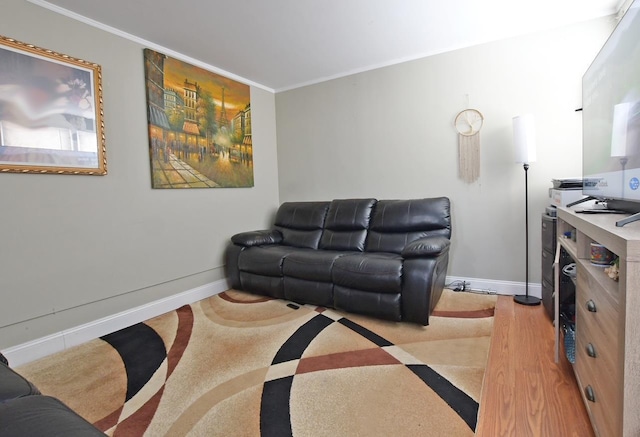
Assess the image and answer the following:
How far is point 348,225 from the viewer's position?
3.26m

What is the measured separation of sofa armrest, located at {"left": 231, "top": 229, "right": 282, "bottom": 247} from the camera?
3.20m

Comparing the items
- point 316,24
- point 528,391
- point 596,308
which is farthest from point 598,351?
point 316,24

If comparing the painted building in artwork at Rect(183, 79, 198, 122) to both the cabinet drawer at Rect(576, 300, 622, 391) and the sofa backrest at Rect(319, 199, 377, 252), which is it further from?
the cabinet drawer at Rect(576, 300, 622, 391)

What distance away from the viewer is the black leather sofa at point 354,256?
7.59ft

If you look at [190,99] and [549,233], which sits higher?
[190,99]

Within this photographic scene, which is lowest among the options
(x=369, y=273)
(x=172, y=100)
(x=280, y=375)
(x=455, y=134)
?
(x=280, y=375)

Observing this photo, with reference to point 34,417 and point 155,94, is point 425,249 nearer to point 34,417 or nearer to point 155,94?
point 34,417

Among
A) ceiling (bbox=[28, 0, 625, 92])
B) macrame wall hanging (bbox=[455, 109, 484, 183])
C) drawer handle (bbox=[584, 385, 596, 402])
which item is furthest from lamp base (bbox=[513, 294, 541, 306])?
ceiling (bbox=[28, 0, 625, 92])

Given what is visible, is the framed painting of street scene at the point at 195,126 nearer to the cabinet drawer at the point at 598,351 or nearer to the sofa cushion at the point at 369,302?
the sofa cushion at the point at 369,302

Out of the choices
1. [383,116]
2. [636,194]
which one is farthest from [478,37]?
[636,194]

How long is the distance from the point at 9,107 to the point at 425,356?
118 inches

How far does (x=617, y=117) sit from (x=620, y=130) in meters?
0.07

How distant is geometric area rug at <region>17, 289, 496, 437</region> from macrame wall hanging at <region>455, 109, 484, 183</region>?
126cm

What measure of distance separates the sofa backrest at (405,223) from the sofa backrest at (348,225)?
0.09 meters
